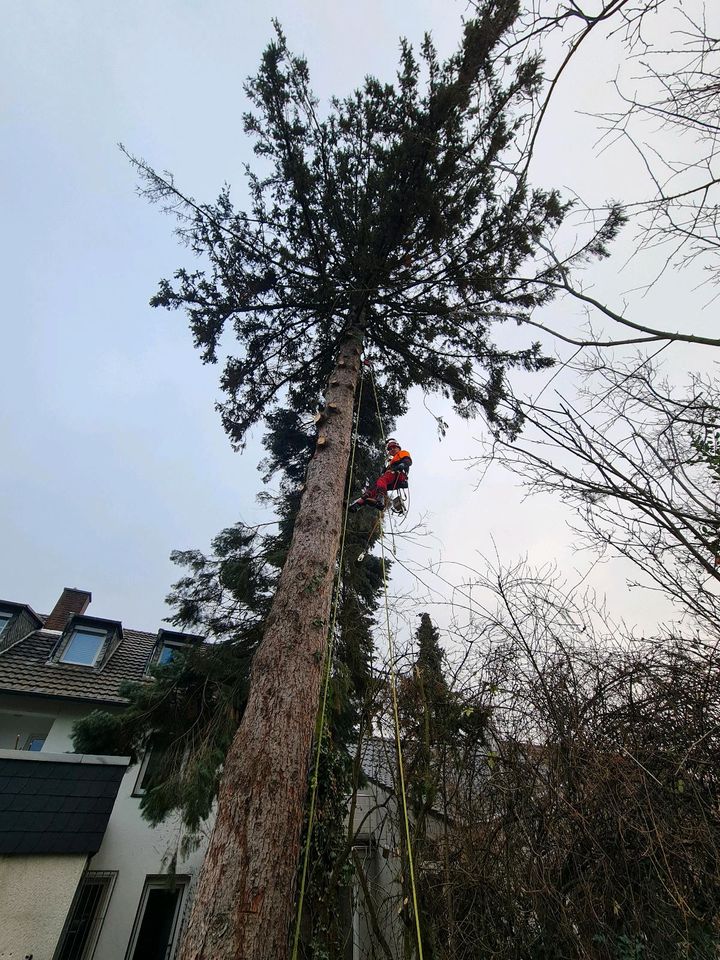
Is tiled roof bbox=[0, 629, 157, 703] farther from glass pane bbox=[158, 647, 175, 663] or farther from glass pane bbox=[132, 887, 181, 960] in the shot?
Result: glass pane bbox=[132, 887, 181, 960]

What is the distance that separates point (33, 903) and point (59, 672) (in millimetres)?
4694

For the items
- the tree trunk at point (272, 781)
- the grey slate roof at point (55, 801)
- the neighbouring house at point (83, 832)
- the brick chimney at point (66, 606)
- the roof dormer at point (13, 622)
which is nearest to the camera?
the tree trunk at point (272, 781)

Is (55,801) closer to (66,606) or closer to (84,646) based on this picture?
(84,646)

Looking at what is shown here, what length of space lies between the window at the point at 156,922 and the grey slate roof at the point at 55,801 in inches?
73.8

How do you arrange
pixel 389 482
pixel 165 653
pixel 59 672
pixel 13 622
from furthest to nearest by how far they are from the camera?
pixel 165 653
pixel 13 622
pixel 59 672
pixel 389 482

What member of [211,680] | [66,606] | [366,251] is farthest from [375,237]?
[66,606]

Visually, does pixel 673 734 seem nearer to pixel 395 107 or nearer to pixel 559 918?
pixel 559 918

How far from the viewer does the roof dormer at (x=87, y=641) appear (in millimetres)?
9781

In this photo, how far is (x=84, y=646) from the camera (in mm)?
10070

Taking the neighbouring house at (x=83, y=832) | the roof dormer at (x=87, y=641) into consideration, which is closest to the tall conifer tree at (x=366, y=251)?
the neighbouring house at (x=83, y=832)

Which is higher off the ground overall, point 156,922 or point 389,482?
point 389,482

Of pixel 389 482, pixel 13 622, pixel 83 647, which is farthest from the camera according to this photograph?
pixel 83 647

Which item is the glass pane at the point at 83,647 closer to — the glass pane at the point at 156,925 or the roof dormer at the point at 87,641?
the roof dormer at the point at 87,641

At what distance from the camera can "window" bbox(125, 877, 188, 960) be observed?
6.72 metres
